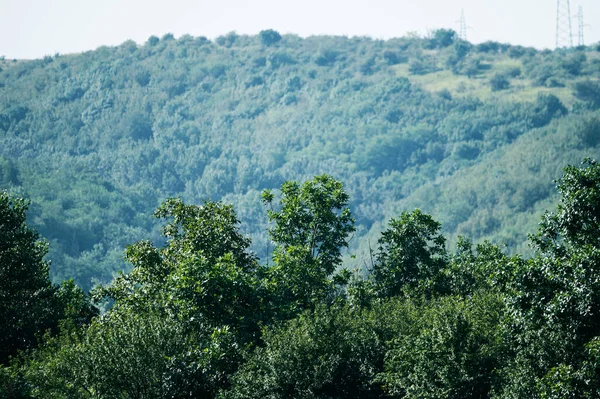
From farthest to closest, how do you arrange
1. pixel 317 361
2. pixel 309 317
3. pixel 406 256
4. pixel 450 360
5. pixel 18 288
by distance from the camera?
pixel 406 256
pixel 18 288
pixel 309 317
pixel 317 361
pixel 450 360

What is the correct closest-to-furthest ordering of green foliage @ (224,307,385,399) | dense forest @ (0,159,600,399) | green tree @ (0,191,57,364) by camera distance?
dense forest @ (0,159,600,399) → green foliage @ (224,307,385,399) → green tree @ (0,191,57,364)

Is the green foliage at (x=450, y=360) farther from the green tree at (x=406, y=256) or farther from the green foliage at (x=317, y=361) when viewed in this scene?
the green tree at (x=406, y=256)

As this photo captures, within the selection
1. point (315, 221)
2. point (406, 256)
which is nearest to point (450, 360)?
point (315, 221)

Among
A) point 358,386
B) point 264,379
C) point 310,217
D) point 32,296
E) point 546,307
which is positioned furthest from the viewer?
point 310,217

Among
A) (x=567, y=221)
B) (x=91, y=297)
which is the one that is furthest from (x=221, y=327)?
(x=567, y=221)

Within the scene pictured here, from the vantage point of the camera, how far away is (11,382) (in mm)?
44906

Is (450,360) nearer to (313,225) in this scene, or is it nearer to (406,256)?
(313,225)

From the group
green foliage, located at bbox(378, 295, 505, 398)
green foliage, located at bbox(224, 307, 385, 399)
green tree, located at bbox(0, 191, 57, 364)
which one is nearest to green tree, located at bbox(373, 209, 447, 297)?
green foliage, located at bbox(224, 307, 385, 399)

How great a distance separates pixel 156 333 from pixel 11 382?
720 cm

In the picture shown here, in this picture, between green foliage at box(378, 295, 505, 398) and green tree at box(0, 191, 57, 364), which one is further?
green tree at box(0, 191, 57, 364)

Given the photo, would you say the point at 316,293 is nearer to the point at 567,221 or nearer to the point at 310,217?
the point at 310,217

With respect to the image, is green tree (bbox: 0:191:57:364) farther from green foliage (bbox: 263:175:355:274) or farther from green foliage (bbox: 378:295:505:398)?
green foliage (bbox: 378:295:505:398)

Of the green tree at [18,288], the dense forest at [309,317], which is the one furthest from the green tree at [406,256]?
the green tree at [18,288]

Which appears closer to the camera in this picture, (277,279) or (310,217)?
(277,279)
